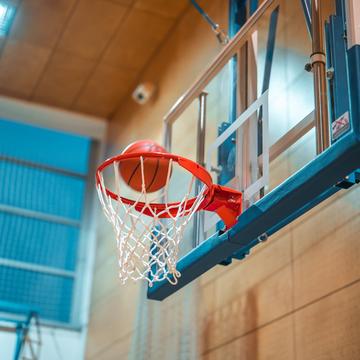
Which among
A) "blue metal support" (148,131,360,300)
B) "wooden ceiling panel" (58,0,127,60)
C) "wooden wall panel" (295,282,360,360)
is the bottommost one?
"wooden wall panel" (295,282,360,360)

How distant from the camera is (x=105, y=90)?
27.4 ft

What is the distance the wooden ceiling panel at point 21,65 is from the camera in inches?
303

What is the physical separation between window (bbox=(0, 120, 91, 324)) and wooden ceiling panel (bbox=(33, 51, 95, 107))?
415mm

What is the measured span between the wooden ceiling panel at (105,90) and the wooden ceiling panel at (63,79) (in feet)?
0.34

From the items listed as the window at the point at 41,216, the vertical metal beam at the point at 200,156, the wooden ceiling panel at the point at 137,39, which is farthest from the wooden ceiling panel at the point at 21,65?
the vertical metal beam at the point at 200,156

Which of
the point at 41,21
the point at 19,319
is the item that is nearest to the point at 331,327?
the point at 19,319

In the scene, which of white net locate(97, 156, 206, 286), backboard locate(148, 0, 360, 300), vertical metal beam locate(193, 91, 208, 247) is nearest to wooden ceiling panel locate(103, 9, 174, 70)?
backboard locate(148, 0, 360, 300)

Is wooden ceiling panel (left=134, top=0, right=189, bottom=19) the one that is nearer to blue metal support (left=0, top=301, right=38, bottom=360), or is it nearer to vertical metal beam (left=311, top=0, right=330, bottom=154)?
blue metal support (left=0, top=301, right=38, bottom=360)

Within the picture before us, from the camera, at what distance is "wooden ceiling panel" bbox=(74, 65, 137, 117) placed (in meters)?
8.09

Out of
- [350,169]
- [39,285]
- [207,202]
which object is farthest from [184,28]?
[350,169]

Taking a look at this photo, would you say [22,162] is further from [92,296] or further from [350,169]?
[350,169]

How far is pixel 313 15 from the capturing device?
394cm

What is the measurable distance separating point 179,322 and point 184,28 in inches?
130

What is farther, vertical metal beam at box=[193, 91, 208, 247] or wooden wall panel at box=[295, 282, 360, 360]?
vertical metal beam at box=[193, 91, 208, 247]
